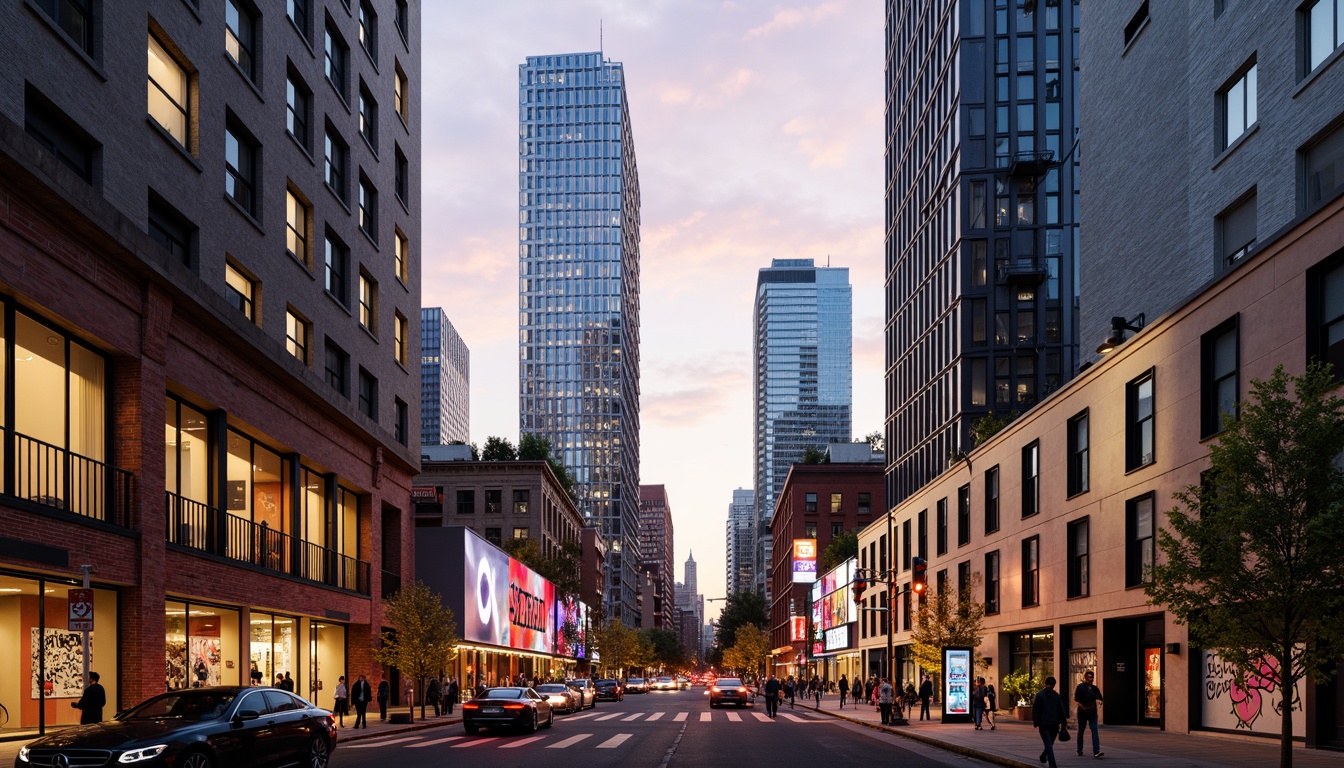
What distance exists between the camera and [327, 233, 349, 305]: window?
3947 centimetres

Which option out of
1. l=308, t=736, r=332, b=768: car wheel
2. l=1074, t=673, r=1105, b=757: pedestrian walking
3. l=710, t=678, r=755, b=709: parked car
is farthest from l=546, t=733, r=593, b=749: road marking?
l=710, t=678, r=755, b=709: parked car

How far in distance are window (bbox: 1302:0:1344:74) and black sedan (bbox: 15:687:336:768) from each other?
25104 millimetres

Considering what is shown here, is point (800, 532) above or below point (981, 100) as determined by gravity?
below

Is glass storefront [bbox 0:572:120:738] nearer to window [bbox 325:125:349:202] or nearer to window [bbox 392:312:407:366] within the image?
window [bbox 325:125:349:202]

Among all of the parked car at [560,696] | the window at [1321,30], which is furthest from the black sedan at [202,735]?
the parked car at [560,696]

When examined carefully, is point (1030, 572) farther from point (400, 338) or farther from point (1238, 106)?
point (400, 338)

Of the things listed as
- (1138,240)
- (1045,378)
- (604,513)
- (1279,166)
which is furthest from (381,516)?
(604,513)

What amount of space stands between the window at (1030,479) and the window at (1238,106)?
504 inches

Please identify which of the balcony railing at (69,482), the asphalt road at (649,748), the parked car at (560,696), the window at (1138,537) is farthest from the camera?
the parked car at (560,696)

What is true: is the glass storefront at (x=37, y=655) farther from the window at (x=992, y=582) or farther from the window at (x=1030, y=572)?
the window at (x=992, y=582)

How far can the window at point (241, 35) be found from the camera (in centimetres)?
3086

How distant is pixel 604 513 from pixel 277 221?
539 feet

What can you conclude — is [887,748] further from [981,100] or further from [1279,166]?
[981,100]

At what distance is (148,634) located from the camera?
2372cm
